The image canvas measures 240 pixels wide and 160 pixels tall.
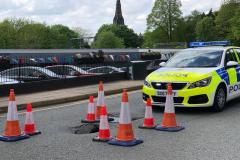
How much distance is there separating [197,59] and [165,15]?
9831 cm

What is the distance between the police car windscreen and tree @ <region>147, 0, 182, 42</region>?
96.8 metres

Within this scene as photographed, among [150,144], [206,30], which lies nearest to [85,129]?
[150,144]

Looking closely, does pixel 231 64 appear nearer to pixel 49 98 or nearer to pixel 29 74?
pixel 49 98

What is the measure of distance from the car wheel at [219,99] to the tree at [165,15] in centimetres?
9810

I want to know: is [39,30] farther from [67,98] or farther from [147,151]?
[147,151]

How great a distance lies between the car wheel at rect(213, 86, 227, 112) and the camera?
10750 mm

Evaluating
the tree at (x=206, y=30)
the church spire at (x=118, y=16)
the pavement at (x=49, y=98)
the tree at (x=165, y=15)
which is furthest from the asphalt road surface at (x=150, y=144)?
the church spire at (x=118, y=16)

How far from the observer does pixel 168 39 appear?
369 ft

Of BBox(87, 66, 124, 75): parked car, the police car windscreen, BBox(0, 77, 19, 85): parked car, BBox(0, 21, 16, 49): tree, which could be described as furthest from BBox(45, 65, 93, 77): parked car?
BBox(0, 21, 16, 49): tree

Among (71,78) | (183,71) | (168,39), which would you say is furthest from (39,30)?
(183,71)

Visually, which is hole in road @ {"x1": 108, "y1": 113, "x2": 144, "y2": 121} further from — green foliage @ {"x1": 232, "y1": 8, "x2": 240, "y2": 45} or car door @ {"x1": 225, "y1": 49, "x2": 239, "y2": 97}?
green foliage @ {"x1": 232, "y1": 8, "x2": 240, "y2": 45}

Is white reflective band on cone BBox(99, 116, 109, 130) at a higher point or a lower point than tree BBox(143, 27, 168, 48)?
lower

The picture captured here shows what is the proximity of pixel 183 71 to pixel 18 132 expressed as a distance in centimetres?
461

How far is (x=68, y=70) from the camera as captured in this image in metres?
19.7
